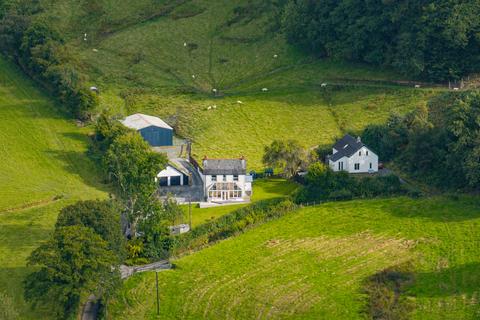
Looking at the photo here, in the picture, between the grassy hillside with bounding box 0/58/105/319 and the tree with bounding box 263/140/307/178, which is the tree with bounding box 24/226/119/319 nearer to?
the grassy hillside with bounding box 0/58/105/319

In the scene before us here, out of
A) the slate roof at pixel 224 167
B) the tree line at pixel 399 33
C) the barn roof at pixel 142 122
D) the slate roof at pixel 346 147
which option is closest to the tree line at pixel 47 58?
the barn roof at pixel 142 122

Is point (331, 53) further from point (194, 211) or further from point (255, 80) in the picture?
point (194, 211)

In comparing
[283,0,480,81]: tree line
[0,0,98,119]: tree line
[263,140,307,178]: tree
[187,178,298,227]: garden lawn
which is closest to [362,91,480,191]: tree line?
[263,140,307,178]: tree

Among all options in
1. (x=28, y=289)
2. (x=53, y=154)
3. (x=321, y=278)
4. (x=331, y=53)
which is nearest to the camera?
(x=28, y=289)

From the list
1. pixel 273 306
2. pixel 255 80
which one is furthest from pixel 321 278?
pixel 255 80

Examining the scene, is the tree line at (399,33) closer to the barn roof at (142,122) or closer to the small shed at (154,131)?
the barn roof at (142,122)

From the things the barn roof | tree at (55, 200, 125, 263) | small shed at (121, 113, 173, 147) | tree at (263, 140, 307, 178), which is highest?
the barn roof
